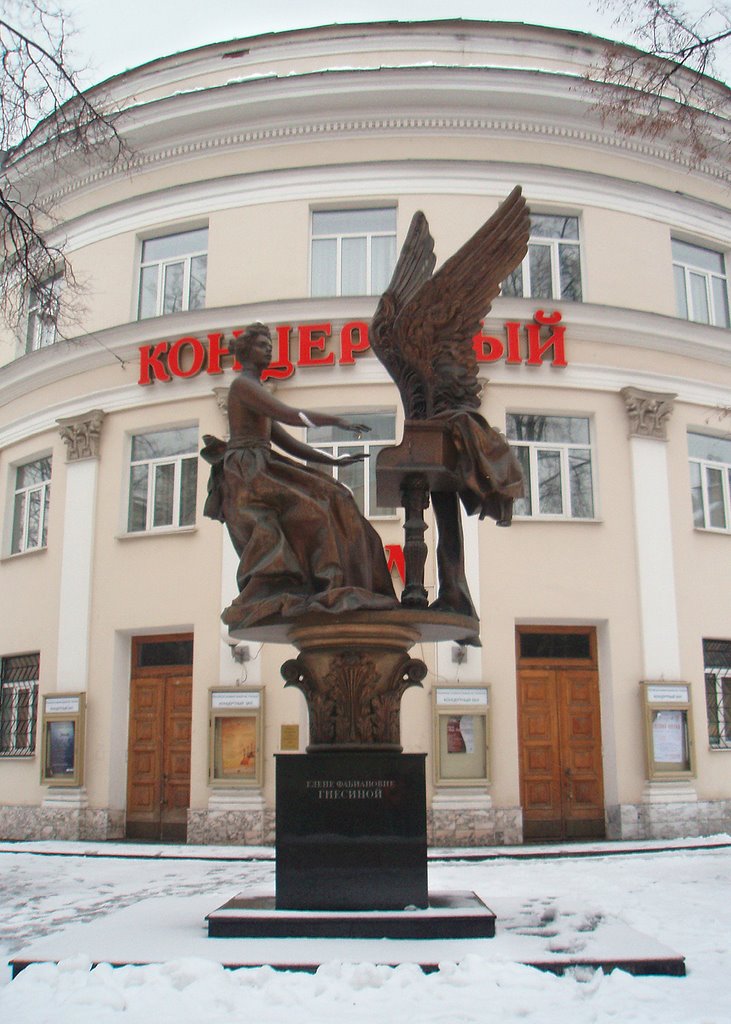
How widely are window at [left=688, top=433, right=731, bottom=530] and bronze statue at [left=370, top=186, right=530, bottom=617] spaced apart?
9817 millimetres

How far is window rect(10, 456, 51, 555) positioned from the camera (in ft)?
56.1

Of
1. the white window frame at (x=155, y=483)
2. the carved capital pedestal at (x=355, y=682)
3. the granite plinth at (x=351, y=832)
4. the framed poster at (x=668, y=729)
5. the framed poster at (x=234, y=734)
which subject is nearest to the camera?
the granite plinth at (x=351, y=832)

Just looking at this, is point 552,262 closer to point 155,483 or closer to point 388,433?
point 388,433

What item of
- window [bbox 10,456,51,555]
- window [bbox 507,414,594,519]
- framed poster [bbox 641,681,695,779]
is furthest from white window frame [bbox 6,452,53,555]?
framed poster [bbox 641,681,695,779]

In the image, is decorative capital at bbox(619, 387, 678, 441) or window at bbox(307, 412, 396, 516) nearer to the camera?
window at bbox(307, 412, 396, 516)

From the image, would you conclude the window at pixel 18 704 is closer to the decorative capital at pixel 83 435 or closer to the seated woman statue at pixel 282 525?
the decorative capital at pixel 83 435

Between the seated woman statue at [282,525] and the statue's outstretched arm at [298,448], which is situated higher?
the statue's outstretched arm at [298,448]

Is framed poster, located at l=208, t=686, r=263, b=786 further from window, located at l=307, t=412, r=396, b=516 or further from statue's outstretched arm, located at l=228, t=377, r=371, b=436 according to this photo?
statue's outstretched arm, located at l=228, t=377, r=371, b=436

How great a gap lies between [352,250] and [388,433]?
3.15 metres

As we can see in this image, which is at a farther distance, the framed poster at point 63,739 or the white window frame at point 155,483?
the white window frame at point 155,483

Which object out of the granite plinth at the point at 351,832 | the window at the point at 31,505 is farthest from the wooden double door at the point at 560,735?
the granite plinth at the point at 351,832

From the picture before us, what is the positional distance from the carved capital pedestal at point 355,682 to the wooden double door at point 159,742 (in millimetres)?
8911

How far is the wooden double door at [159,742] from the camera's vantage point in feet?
48.7

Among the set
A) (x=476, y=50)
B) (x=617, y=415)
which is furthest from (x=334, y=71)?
(x=617, y=415)
